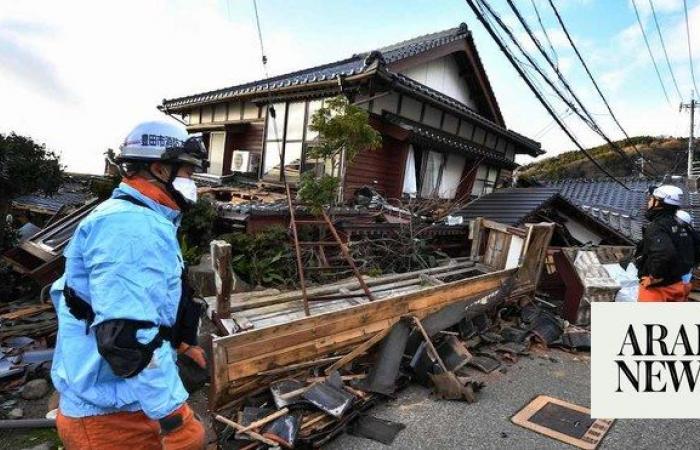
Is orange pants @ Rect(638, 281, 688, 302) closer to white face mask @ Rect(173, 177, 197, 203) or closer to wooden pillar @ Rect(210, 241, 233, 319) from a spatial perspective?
wooden pillar @ Rect(210, 241, 233, 319)

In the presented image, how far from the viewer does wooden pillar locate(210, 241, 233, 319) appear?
15.1 feet

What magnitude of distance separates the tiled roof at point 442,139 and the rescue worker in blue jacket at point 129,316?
8.71m

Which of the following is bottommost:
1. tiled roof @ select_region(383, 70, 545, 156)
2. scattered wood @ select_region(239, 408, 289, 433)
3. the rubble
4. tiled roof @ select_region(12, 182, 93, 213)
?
the rubble

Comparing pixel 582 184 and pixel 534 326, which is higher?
pixel 582 184

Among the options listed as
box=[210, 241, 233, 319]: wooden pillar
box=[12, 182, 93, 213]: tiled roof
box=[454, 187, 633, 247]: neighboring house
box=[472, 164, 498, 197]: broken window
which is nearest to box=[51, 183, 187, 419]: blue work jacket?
box=[210, 241, 233, 319]: wooden pillar

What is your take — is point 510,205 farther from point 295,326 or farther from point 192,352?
point 192,352

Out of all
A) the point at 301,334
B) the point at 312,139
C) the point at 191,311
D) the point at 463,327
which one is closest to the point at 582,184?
the point at 312,139

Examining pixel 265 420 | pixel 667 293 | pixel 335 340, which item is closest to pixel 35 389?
pixel 265 420

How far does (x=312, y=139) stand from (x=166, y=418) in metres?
9.12

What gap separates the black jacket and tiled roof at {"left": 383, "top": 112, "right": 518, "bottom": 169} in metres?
6.08

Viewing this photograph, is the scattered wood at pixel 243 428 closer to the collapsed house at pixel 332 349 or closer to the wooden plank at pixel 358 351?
the collapsed house at pixel 332 349

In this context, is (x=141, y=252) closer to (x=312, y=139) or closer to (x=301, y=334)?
(x=301, y=334)

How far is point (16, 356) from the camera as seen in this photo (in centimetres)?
481

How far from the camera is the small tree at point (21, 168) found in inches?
261
